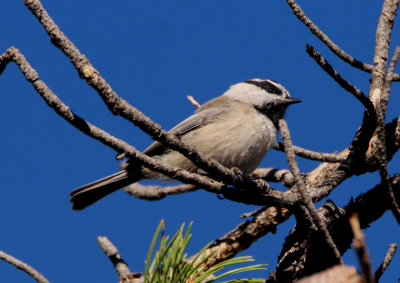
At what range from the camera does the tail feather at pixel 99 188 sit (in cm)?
419

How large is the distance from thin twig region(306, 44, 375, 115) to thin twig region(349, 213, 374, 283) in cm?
122

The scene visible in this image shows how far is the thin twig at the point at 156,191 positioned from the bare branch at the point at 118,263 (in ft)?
3.94

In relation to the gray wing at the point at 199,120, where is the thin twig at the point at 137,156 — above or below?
below

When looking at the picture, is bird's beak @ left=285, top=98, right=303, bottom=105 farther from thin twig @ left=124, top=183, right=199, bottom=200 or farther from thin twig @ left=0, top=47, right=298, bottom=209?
thin twig @ left=0, top=47, right=298, bottom=209

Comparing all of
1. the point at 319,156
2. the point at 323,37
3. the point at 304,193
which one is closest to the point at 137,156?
the point at 304,193

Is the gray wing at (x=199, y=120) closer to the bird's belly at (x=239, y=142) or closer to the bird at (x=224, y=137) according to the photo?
the bird at (x=224, y=137)

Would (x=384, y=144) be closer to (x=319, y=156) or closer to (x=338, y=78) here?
(x=338, y=78)

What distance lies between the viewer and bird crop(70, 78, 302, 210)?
155 inches

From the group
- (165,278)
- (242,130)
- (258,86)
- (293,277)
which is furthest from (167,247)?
(258,86)

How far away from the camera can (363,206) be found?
2518 mm

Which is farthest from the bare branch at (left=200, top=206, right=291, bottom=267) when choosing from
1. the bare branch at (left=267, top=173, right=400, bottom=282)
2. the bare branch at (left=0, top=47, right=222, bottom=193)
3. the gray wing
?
the bare branch at (left=0, top=47, right=222, bottom=193)

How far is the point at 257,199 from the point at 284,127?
1.82 feet

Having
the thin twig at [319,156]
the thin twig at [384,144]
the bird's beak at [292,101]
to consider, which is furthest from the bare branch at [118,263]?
the bird's beak at [292,101]

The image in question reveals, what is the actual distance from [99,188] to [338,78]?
286 cm
